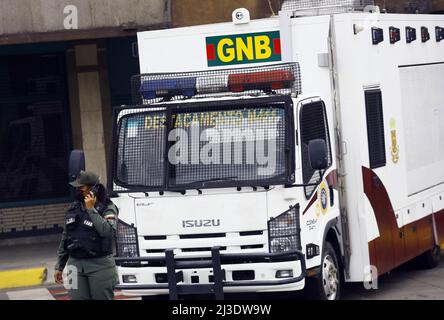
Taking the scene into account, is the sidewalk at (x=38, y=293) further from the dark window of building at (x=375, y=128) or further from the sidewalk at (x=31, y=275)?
the dark window of building at (x=375, y=128)

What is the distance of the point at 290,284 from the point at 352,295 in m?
2.83

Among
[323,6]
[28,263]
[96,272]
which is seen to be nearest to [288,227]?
[96,272]

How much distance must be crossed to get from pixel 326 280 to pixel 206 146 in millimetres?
2008

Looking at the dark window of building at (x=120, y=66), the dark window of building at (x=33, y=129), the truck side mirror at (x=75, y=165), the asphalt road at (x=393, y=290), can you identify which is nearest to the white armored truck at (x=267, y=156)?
the asphalt road at (x=393, y=290)

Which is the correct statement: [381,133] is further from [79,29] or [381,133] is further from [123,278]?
[79,29]

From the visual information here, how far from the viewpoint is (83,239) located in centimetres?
1065

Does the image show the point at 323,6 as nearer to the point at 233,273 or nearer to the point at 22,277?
the point at 233,273

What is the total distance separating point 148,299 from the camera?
1263 centimetres

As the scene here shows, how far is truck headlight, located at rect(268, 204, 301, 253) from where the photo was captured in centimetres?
1152

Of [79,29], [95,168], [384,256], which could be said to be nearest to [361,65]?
[384,256]

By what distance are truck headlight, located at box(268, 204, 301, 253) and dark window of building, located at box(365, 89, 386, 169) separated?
6.78 ft

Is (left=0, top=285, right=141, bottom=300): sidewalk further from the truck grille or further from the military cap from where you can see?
the military cap

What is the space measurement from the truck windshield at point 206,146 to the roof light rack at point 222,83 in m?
0.41

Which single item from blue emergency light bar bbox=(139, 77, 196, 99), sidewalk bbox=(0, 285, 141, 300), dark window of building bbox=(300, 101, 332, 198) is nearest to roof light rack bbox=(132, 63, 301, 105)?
blue emergency light bar bbox=(139, 77, 196, 99)
